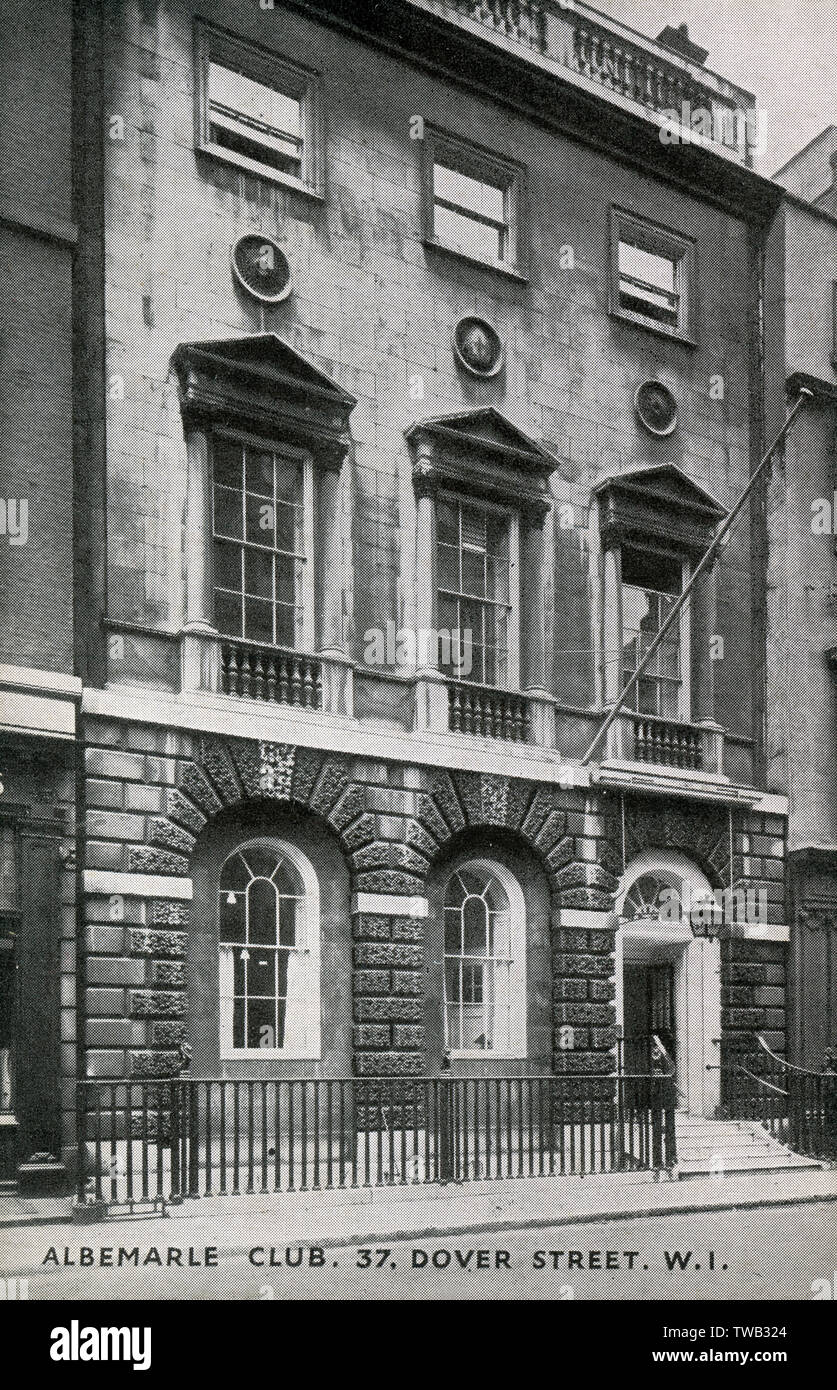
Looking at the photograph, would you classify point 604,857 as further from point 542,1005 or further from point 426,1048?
point 426,1048

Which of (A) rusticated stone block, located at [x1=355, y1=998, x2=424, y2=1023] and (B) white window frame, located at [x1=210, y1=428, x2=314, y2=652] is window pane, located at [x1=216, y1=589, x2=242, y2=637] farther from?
(A) rusticated stone block, located at [x1=355, y1=998, x2=424, y2=1023]

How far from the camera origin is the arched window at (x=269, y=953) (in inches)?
638

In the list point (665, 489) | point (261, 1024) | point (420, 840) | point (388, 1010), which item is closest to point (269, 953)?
point (261, 1024)

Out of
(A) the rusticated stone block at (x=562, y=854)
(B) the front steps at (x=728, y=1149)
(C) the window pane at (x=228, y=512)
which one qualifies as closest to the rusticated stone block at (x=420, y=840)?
(A) the rusticated stone block at (x=562, y=854)

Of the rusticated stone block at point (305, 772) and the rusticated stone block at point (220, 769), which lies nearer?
the rusticated stone block at point (220, 769)

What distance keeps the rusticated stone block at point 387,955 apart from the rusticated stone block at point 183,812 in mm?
2399

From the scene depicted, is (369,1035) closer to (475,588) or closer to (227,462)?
(475,588)

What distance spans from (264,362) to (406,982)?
6.70 metres

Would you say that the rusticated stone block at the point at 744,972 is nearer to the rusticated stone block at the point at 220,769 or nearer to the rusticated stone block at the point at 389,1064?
the rusticated stone block at the point at 389,1064

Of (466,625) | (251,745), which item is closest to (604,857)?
(466,625)

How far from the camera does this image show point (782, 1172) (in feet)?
59.7

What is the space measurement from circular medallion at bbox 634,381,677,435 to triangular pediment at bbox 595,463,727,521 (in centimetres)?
52

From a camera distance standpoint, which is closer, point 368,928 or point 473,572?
point 368,928

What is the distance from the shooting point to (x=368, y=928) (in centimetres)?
1716
